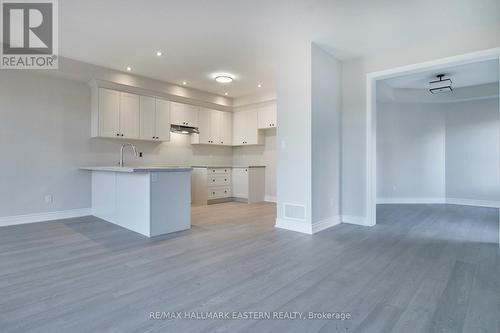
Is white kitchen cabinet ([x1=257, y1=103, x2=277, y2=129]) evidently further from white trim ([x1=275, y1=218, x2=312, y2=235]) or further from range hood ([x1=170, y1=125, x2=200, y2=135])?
white trim ([x1=275, y1=218, x2=312, y2=235])

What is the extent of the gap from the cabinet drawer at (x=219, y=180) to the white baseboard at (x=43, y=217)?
2660 mm

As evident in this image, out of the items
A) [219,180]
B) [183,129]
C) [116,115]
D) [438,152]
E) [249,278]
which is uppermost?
[116,115]

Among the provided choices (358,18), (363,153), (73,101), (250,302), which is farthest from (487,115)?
(73,101)

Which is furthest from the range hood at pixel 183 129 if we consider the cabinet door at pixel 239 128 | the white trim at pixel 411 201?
the white trim at pixel 411 201

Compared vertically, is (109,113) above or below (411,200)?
above

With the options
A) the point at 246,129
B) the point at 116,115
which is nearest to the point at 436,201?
the point at 246,129

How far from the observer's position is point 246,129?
7324mm

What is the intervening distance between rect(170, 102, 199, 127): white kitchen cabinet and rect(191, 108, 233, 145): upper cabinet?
0.17 meters

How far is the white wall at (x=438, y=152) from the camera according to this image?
6383 millimetres

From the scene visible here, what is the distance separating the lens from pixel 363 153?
434cm

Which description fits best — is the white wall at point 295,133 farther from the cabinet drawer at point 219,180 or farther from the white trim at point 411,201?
the white trim at point 411,201

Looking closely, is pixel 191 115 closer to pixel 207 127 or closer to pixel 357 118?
pixel 207 127

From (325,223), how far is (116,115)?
14.6 ft

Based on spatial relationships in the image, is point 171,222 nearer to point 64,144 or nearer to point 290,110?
point 290,110
